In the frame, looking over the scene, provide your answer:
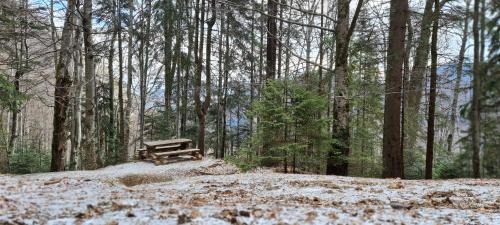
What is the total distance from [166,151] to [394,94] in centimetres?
802

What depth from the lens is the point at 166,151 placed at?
14.9 m

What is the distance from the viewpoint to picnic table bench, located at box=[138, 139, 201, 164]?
46.7 ft

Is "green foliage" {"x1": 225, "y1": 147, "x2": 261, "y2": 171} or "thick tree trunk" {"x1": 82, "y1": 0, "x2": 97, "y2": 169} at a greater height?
A: "thick tree trunk" {"x1": 82, "y1": 0, "x2": 97, "y2": 169}

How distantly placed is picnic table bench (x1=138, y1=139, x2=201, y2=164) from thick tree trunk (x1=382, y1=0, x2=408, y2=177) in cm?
654

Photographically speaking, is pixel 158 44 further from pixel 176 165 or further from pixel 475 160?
pixel 475 160

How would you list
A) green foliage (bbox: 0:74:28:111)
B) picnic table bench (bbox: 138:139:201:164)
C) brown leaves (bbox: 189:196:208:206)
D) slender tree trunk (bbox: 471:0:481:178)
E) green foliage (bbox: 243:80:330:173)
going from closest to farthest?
slender tree trunk (bbox: 471:0:481:178)
brown leaves (bbox: 189:196:208:206)
green foliage (bbox: 0:74:28:111)
green foliage (bbox: 243:80:330:173)
picnic table bench (bbox: 138:139:201:164)

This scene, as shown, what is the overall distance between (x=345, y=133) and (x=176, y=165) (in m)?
5.40

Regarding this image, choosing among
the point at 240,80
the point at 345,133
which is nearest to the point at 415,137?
the point at 345,133

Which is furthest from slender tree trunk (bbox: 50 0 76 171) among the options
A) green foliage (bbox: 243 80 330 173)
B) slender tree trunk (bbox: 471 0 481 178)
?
slender tree trunk (bbox: 471 0 481 178)

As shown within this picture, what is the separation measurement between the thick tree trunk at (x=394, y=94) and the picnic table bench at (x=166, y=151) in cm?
654

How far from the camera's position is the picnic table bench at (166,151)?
14.2m

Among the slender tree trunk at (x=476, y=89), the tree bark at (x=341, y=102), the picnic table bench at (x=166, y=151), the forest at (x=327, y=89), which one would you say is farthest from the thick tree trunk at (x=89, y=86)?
the slender tree trunk at (x=476, y=89)

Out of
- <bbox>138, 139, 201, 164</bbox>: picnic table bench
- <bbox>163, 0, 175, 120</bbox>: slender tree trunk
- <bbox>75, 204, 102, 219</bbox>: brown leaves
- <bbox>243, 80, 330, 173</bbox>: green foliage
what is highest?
<bbox>163, 0, 175, 120</bbox>: slender tree trunk

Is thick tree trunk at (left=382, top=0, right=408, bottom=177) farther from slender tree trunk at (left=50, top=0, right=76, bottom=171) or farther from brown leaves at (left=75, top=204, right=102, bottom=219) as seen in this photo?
slender tree trunk at (left=50, top=0, right=76, bottom=171)
